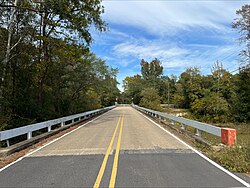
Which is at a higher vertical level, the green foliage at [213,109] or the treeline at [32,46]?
the treeline at [32,46]

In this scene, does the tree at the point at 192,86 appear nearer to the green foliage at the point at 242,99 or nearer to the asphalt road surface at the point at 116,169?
the green foliage at the point at 242,99

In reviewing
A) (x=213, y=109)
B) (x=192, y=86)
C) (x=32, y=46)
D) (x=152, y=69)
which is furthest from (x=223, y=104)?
(x=152, y=69)

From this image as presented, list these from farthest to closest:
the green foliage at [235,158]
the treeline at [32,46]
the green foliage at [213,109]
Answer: the green foliage at [213,109] → the treeline at [32,46] → the green foliage at [235,158]

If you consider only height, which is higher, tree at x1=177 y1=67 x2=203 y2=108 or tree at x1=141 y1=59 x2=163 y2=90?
tree at x1=141 y1=59 x2=163 y2=90

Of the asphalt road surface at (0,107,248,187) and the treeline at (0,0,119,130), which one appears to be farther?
the treeline at (0,0,119,130)

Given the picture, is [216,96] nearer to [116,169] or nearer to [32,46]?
[32,46]

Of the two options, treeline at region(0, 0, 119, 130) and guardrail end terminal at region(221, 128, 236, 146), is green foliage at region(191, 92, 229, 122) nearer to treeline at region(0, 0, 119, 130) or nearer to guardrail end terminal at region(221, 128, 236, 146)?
treeline at region(0, 0, 119, 130)

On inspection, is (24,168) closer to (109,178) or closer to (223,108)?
(109,178)

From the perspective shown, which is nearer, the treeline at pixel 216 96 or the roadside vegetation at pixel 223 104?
the roadside vegetation at pixel 223 104

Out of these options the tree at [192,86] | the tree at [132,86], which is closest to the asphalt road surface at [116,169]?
the tree at [192,86]

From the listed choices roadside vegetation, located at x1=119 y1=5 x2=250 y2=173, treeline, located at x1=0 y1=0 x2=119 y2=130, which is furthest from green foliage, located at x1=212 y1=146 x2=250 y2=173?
treeline, located at x1=0 y1=0 x2=119 y2=130

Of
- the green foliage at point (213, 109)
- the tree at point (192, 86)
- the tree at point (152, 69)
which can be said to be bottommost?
the green foliage at point (213, 109)

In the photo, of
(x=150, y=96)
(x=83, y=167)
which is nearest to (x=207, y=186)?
(x=83, y=167)

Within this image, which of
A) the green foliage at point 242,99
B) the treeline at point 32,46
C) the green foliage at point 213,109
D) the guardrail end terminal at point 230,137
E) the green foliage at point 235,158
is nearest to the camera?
the green foliage at point 235,158
